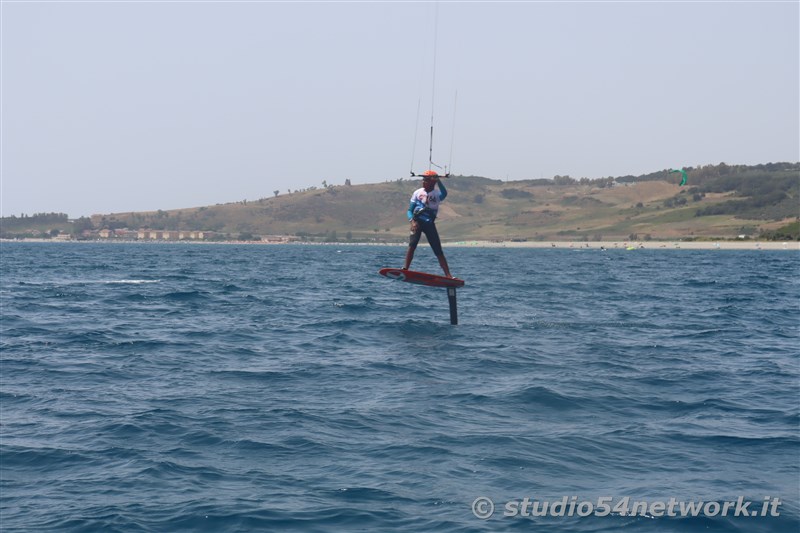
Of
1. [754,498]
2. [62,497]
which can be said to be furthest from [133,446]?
[754,498]

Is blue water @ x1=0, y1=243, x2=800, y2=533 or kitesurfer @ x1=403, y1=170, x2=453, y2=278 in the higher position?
kitesurfer @ x1=403, y1=170, x2=453, y2=278

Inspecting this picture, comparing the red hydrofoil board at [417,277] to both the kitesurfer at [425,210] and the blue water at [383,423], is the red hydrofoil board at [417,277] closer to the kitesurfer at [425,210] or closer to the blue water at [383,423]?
the kitesurfer at [425,210]

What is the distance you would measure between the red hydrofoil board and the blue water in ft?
4.67

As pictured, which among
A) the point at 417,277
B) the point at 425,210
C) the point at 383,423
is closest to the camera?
the point at 383,423

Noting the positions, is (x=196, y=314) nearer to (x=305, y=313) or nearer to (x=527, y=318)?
(x=305, y=313)

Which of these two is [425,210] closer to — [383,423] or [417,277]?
[417,277]

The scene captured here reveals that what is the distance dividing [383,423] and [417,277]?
9.93 metres

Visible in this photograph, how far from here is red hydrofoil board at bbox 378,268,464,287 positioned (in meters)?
21.2

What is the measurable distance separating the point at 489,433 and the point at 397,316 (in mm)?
15759

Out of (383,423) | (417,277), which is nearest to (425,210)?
(417,277)

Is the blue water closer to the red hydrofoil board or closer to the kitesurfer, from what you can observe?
the red hydrofoil board

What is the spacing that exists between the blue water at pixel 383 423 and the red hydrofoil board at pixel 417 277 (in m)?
1.42

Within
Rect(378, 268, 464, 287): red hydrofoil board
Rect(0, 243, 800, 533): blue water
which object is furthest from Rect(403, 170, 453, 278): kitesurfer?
Rect(0, 243, 800, 533): blue water

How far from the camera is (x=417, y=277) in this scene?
21.5 metres
